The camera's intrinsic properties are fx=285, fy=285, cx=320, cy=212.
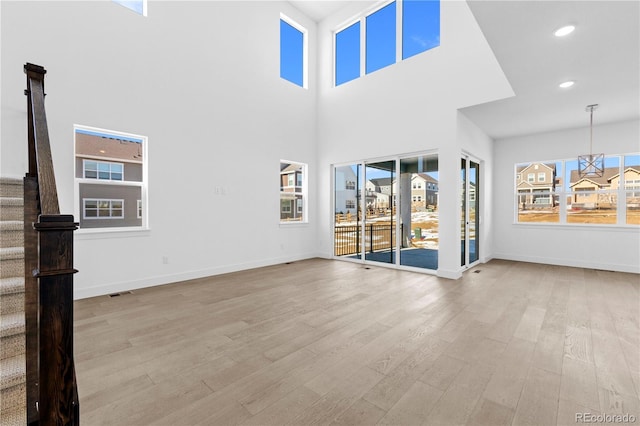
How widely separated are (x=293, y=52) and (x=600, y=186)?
707 centimetres

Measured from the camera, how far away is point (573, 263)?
5797 mm

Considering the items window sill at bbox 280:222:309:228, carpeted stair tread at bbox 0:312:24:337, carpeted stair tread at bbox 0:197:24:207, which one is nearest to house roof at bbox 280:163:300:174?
window sill at bbox 280:222:309:228

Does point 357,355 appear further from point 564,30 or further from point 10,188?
point 10,188

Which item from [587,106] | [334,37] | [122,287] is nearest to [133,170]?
[122,287]

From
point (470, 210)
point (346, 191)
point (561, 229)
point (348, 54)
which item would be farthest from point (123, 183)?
point (561, 229)

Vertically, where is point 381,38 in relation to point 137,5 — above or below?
above

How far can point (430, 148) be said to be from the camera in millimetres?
5125

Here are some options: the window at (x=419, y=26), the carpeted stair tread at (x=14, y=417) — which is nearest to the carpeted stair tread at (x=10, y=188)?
the carpeted stair tread at (x=14, y=417)

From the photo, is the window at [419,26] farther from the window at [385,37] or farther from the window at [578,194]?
the window at [578,194]

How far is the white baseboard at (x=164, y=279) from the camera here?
148 inches

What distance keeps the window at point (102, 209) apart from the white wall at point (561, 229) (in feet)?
25.0

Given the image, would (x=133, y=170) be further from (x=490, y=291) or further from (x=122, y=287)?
(x=490, y=291)

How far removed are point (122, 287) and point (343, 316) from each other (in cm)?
319

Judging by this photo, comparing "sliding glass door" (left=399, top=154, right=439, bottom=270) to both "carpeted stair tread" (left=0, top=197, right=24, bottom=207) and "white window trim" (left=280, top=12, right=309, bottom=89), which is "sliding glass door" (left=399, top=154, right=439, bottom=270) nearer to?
"white window trim" (left=280, top=12, right=309, bottom=89)
